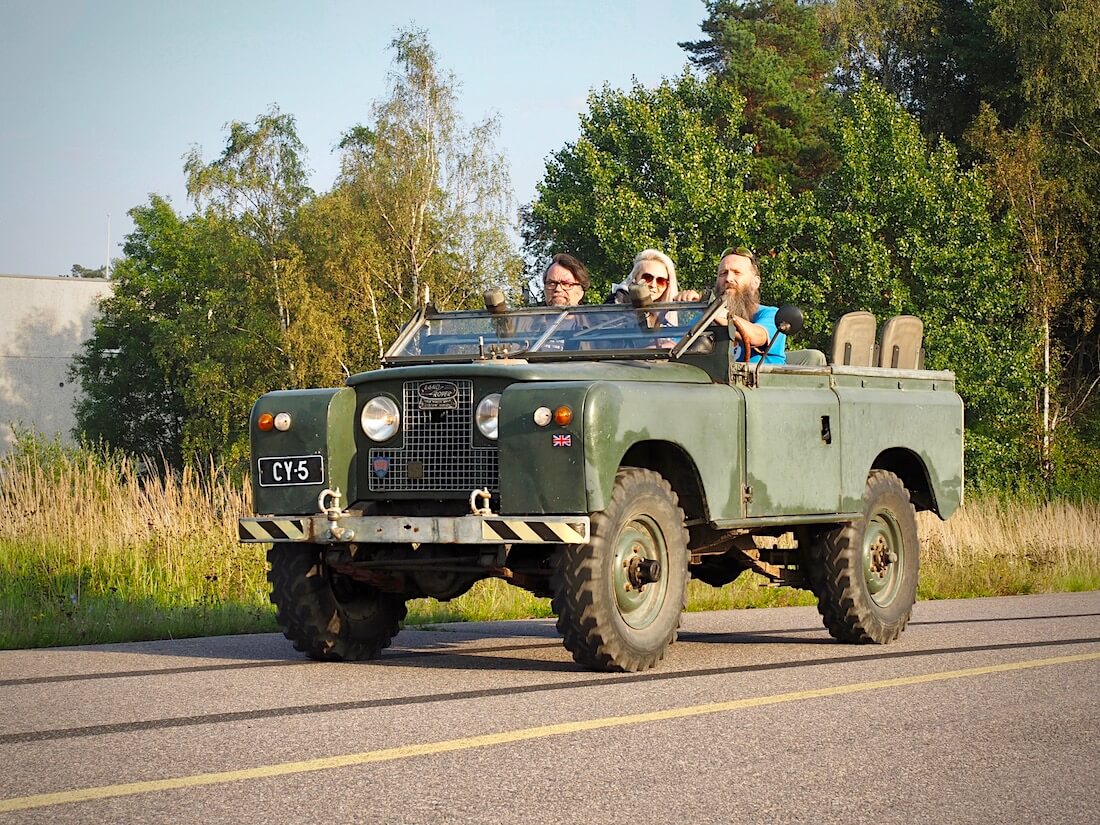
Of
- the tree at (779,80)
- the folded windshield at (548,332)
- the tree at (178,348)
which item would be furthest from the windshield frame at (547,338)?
the tree at (178,348)

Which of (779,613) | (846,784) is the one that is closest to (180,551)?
(779,613)

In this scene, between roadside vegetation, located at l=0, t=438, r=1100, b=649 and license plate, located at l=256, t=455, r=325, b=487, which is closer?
license plate, located at l=256, t=455, r=325, b=487

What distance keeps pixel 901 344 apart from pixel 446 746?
6381 millimetres

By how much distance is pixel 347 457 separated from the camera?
350 inches

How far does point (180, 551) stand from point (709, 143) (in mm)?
36139

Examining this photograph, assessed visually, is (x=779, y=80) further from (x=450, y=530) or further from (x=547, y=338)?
(x=450, y=530)

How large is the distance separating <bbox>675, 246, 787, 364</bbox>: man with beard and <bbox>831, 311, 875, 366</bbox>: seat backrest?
16.0 inches

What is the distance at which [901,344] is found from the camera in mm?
11375

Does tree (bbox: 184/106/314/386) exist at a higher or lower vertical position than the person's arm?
higher

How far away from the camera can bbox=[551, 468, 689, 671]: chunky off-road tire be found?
802 cm

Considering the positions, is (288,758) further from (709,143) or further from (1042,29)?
(1042,29)

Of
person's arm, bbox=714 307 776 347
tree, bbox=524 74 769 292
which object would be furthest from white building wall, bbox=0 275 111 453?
person's arm, bbox=714 307 776 347

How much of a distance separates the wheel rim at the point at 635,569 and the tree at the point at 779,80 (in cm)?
4160

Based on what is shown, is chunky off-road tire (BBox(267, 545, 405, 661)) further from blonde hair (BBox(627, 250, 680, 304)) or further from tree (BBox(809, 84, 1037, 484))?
tree (BBox(809, 84, 1037, 484))
